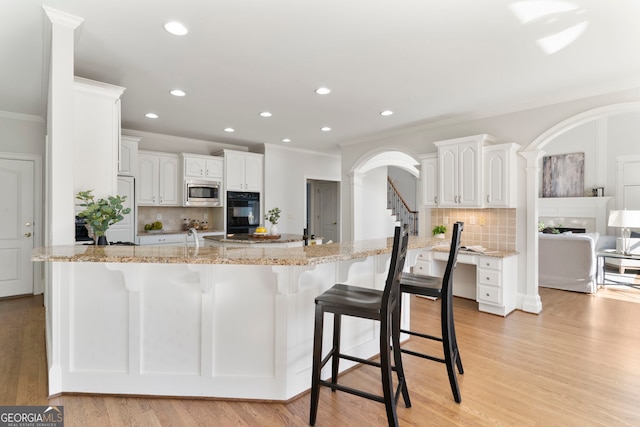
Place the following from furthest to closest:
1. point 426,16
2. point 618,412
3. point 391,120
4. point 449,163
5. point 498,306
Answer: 1. point 391,120
2. point 449,163
3. point 498,306
4. point 426,16
5. point 618,412

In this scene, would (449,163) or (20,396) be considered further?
(449,163)

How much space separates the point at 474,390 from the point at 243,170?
5.27 metres

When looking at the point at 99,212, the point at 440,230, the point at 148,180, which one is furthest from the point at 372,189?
the point at 99,212

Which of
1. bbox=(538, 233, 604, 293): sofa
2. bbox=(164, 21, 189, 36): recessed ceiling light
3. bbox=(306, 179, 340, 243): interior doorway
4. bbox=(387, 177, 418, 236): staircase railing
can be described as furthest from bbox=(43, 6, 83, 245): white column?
bbox=(387, 177, 418, 236): staircase railing

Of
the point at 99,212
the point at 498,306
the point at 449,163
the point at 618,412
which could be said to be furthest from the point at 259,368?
the point at 449,163

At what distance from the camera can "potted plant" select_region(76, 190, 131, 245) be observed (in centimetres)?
238

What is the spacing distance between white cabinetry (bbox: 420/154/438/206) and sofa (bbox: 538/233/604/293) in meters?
2.17

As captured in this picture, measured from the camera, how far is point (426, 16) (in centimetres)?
227

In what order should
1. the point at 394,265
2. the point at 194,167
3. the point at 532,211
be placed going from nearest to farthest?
the point at 394,265
the point at 532,211
the point at 194,167

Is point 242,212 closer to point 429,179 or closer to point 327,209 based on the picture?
point 327,209

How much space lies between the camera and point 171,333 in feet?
7.25

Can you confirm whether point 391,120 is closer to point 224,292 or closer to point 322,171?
point 322,171

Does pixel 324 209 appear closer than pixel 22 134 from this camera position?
No

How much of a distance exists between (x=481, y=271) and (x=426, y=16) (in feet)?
10.2
